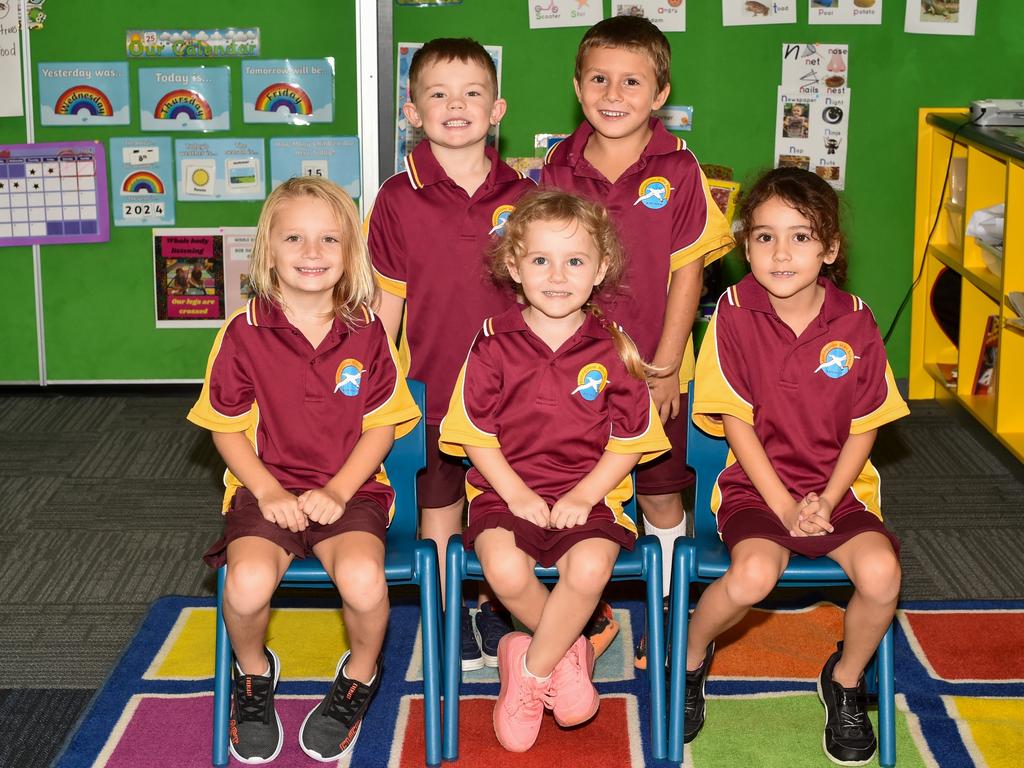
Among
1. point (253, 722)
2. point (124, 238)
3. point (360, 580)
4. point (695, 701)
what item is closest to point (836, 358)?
point (695, 701)

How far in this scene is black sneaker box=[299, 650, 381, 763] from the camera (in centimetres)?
206

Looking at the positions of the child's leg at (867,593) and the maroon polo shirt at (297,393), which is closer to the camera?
the child's leg at (867,593)

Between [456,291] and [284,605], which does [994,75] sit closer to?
[456,291]

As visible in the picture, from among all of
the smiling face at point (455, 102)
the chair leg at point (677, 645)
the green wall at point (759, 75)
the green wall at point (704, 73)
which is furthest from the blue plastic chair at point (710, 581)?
the green wall at point (704, 73)

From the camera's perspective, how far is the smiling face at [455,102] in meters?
2.24

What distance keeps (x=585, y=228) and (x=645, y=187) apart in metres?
0.22

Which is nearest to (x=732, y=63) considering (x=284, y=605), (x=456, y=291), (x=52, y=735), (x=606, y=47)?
(x=606, y=47)

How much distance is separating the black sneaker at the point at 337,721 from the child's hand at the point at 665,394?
27.1 inches

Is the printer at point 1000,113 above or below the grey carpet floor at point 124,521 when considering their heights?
above

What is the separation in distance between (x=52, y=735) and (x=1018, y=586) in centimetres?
199

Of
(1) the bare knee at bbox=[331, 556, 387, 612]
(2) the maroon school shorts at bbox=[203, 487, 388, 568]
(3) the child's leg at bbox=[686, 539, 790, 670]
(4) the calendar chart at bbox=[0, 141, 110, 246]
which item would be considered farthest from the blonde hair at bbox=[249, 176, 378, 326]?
(4) the calendar chart at bbox=[0, 141, 110, 246]

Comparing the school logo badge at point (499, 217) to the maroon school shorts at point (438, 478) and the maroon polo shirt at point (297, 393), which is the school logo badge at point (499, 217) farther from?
the maroon school shorts at point (438, 478)

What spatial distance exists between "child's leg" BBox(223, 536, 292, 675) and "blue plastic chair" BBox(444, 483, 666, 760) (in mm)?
276

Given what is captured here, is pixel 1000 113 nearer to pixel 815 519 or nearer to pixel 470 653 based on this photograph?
pixel 815 519
